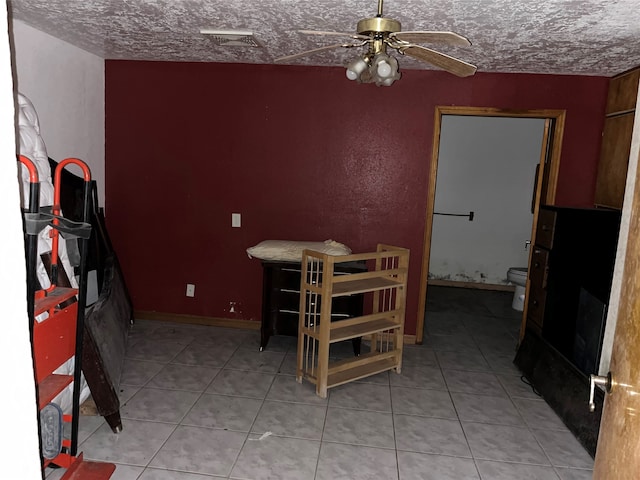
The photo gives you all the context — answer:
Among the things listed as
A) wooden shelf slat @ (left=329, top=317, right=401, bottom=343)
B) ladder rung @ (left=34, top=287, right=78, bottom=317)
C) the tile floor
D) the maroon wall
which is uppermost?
the maroon wall

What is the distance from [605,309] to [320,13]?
228 centimetres

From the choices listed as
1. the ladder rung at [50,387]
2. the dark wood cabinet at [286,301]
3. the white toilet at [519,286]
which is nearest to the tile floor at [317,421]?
the dark wood cabinet at [286,301]

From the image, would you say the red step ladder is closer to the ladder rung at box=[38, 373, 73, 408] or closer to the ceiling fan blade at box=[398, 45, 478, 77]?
the ladder rung at box=[38, 373, 73, 408]

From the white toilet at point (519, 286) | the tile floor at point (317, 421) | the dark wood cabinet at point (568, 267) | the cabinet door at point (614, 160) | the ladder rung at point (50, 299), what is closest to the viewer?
the ladder rung at point (50, 299)

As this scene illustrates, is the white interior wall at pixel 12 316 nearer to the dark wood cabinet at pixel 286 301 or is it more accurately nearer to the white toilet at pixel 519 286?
the dark wood cabinet at pixel 286 301

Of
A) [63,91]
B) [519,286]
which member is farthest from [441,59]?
[519,286]

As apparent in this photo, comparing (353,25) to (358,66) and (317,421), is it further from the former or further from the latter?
(317,421)

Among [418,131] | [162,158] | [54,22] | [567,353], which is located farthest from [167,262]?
[567,353]

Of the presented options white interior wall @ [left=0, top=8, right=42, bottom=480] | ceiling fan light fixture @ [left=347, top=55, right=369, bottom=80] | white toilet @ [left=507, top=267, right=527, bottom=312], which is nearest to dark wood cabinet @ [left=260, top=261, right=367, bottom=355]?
ceiling fan light fixture @ [left=347, top=55, right=369, bottom=80]

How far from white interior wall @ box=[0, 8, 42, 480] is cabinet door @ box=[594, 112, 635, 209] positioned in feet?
12.3

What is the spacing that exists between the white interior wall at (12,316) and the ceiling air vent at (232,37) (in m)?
2.07

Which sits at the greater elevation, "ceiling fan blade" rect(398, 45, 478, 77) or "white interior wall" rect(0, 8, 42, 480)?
"ceiling fan blade" rect(398, 45, 478, 77)

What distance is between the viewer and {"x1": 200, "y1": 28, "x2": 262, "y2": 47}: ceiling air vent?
10.2 ft

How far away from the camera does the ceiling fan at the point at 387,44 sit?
6.08ft
